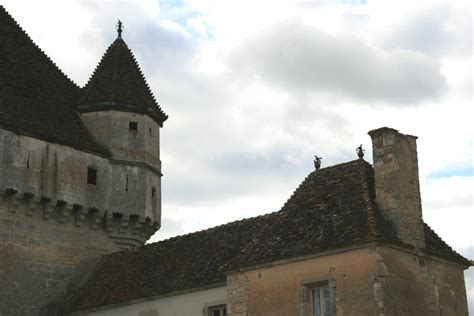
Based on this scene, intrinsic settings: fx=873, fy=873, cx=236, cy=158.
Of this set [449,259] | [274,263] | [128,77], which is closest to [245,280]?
[274,263]

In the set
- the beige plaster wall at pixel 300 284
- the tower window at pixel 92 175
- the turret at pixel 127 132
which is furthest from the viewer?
the turret at pixel 127 132

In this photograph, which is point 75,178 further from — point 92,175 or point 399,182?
point 399,182

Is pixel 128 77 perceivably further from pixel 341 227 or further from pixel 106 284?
pixel 341 227

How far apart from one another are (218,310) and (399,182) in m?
5.67

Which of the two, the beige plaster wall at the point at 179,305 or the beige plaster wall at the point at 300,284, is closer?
the beige plaster wall at the point at 300,284

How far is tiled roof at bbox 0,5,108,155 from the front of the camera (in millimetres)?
26719

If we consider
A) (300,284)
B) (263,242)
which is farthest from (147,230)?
(300,284)

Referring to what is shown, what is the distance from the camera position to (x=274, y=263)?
2000 centimetres

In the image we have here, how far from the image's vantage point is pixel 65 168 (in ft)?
89.0

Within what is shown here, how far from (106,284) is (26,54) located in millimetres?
9024

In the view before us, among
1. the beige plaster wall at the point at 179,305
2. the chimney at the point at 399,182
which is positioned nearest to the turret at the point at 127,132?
the beige plaster wall at the point at 179,305

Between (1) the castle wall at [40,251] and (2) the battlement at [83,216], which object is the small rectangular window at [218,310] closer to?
(1) the castle wall at [40,251]

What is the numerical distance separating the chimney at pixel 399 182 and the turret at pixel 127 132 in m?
10.4

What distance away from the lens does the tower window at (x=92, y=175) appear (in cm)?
2795
